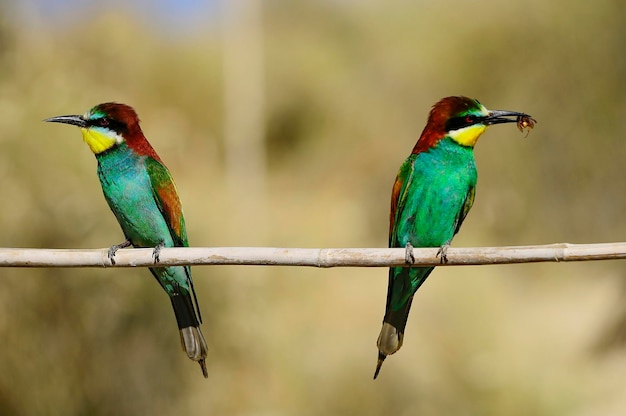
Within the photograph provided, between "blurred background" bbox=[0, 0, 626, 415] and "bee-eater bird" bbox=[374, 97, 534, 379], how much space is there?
9.58 ft

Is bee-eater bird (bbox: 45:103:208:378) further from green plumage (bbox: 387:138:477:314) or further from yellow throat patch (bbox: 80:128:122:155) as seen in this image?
green plumage (bbox: 387:138:477:314)

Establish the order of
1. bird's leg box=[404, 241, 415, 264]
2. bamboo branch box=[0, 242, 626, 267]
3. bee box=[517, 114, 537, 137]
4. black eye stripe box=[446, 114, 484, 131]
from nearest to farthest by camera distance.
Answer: bamboo branch box=[0, 242, 626, 267] → bird's leg box=[404, 241, 415, 264] → bee box=[517, 114, 537, 137] → black eye stripe box=[446, 114, 484, 131]

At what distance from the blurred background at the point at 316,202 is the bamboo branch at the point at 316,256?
2.93m

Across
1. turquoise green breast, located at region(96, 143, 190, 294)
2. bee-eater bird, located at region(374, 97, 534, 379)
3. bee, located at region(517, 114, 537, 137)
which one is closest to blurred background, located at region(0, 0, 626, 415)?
turquoise green breast, located at region(96, 143, 190, 294)

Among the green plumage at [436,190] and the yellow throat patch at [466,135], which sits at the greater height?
the yellow throat patch at [466,135]

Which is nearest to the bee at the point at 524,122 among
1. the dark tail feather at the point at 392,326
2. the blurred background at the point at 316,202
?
the dark tail feather at the point at 392,326

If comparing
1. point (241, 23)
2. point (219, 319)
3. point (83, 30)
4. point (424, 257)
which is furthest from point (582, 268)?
point (424, 257)

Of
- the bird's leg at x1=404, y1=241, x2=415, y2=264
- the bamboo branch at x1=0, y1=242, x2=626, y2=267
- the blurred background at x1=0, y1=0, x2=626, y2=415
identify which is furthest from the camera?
the blurred background at x1=0, y1=0, x2=626, y2=415

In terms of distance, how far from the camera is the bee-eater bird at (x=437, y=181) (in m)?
3.34

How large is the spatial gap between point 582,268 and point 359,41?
5946 mm

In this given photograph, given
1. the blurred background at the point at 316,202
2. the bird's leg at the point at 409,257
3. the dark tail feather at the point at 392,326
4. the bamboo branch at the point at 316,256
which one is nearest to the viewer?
the bamboo branch at the point at 316,256

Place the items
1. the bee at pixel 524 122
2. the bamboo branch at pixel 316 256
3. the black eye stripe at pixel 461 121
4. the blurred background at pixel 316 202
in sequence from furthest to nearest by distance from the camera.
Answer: the blurred background at pixel 316 202
the black eye stripe at pixel 461 121
the bee at pixel 524 122
the bamboo branch at pixel 316 256

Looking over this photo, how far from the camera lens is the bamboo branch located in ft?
8.16

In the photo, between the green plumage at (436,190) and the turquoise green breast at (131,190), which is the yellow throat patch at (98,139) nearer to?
the turquoise green breast at (131,190)
